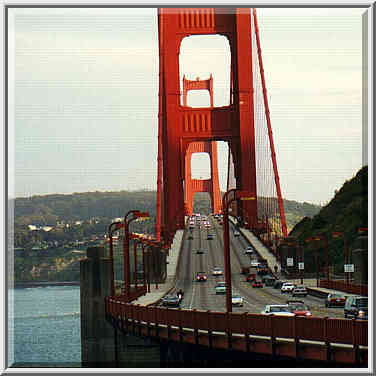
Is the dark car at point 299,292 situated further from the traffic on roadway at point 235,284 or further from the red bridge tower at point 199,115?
the red bridge tower at point 199,115

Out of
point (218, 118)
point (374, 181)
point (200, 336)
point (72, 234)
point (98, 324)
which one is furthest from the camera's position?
point (218, 118)

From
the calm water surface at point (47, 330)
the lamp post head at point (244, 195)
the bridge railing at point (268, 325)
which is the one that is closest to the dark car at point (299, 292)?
the calm water surface at point (47, 330)

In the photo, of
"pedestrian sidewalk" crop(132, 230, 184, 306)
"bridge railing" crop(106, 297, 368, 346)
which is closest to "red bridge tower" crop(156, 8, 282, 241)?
"pedestrian sidewalk" crop(132, 230, 184, 306)

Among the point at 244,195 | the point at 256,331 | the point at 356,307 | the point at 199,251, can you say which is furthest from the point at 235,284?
the point at 256,331

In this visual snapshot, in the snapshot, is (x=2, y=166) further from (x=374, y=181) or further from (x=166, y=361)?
(x=166, y=361)

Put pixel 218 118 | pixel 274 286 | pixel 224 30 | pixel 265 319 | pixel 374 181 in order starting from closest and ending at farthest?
1. pixel 374 181
2. pixel 265 319
3. pixel 274 286
4. pixel 224 30
5. pixel 218 118

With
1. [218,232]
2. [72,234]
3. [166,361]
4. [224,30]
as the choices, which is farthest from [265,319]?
[218,232]

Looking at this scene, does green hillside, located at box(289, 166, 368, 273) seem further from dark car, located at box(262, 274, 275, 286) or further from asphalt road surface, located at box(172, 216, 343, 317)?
asphalt road surface, located at box(172, 216, 343, 317)

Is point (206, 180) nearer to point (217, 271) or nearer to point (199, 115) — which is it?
point (199, 115)
